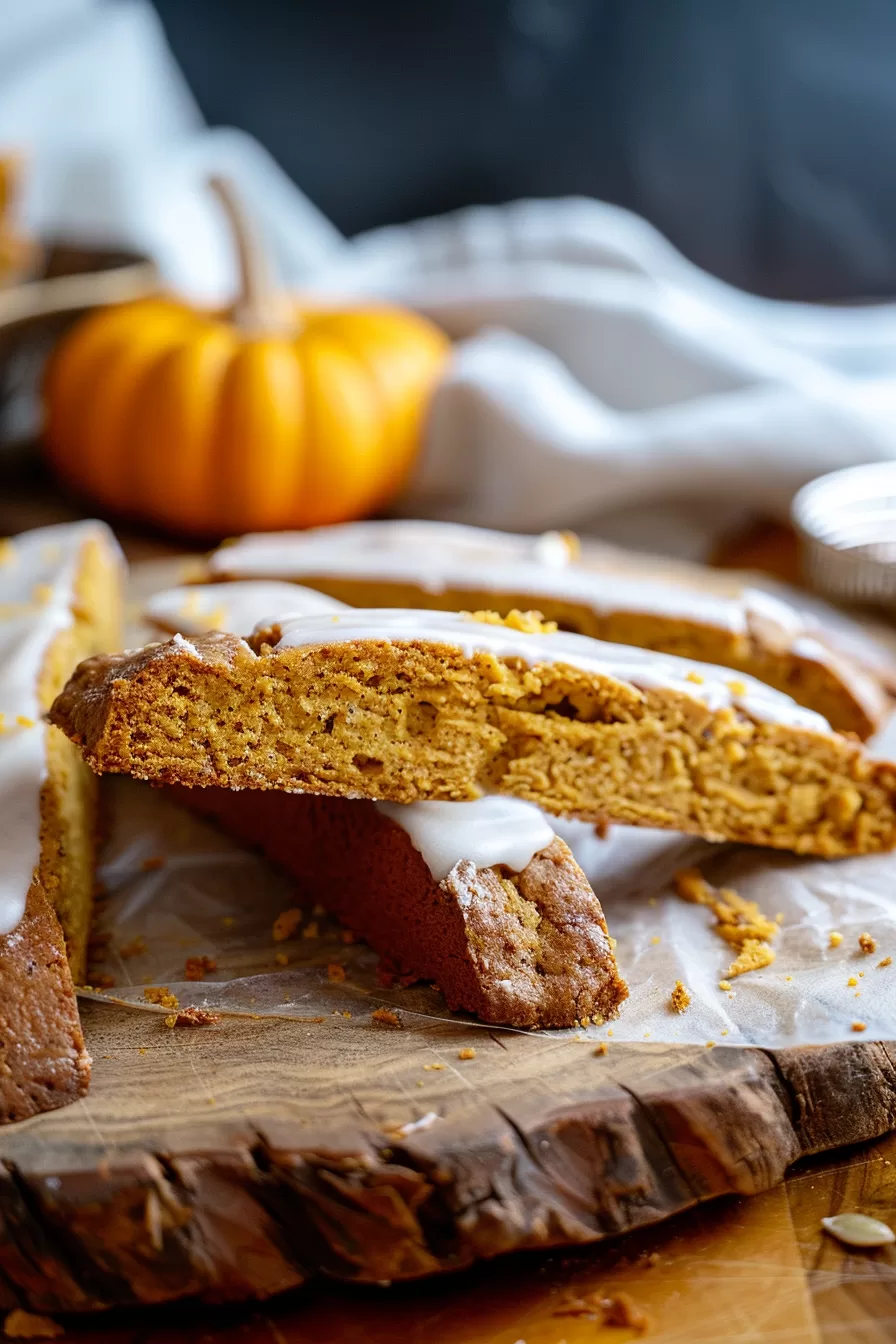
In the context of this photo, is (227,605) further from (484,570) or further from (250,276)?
(250,276)

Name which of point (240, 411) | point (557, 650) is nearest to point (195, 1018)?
point (557, 650)

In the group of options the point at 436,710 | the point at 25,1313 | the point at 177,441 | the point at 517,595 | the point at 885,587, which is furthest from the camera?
the point at 177,441

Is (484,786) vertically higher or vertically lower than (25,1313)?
higher

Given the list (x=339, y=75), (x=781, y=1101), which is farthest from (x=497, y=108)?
(x=781, y=1101)

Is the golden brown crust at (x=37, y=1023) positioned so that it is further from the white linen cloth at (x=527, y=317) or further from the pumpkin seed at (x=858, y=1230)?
the white linen cloth at (x=527, y=317)

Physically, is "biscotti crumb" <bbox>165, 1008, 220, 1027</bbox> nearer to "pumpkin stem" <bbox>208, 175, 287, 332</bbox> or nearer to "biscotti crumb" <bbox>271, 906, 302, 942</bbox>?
"biscotti crumb" <bbox>271, 906, 302, 942</bbox>

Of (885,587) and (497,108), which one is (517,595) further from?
(497,108)
